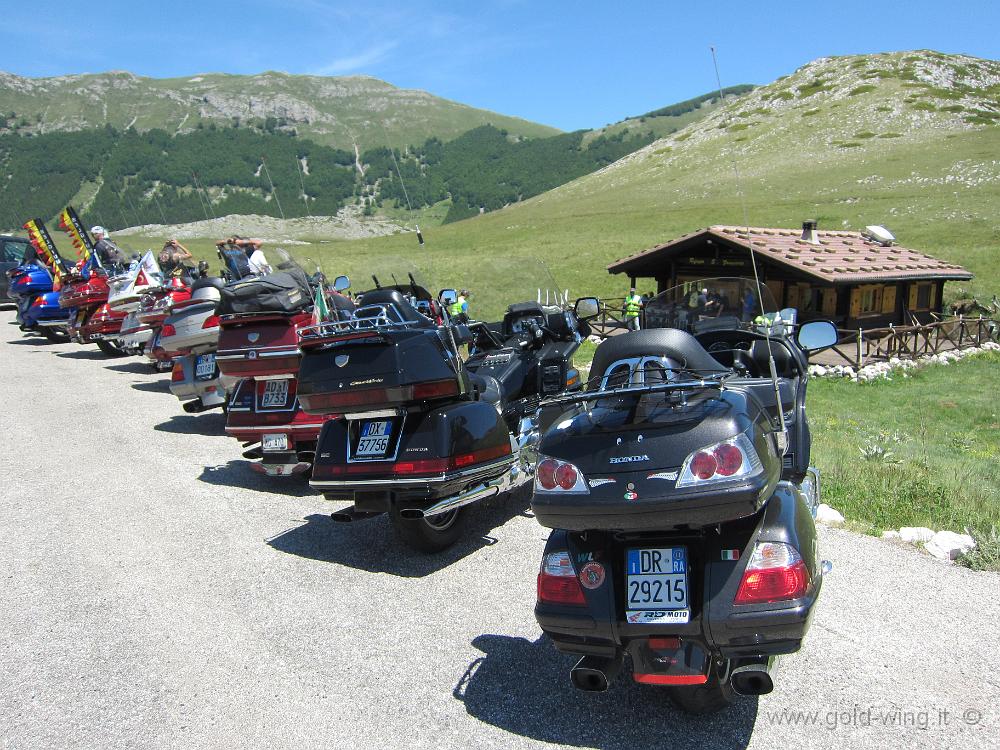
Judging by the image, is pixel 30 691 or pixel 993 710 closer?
pixel 993 710

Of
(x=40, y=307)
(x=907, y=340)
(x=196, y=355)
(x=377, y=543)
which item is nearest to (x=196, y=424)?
(x=196, y=355)

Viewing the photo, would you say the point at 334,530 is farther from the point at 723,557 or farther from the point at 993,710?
the point at 993,710

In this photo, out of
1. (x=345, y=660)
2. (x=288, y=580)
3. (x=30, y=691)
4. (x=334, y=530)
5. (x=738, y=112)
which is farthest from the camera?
(x=738, y=112)

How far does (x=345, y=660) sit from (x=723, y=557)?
7.21 feet

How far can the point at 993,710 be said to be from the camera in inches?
136

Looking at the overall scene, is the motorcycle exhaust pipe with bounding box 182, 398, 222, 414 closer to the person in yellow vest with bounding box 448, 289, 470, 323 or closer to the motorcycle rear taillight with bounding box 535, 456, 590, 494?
the person in yellow vest with bounding box 448, 289, 470, 323

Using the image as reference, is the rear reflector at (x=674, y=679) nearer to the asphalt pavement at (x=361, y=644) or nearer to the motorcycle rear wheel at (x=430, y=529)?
the asphalt pavement at (x=361, y=644)

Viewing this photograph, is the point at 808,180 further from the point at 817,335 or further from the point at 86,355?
the point at 817,335

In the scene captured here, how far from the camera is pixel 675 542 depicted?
10.8ft

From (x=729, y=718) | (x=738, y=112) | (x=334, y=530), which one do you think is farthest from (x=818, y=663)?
(x=738, y=112)

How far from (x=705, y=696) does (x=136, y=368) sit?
14.9 m

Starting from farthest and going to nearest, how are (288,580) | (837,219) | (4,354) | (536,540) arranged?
(837,219)
(4,354)
(536,540)
(288,580)

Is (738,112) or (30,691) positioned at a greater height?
(738,112)

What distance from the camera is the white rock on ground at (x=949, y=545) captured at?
5.42 m
